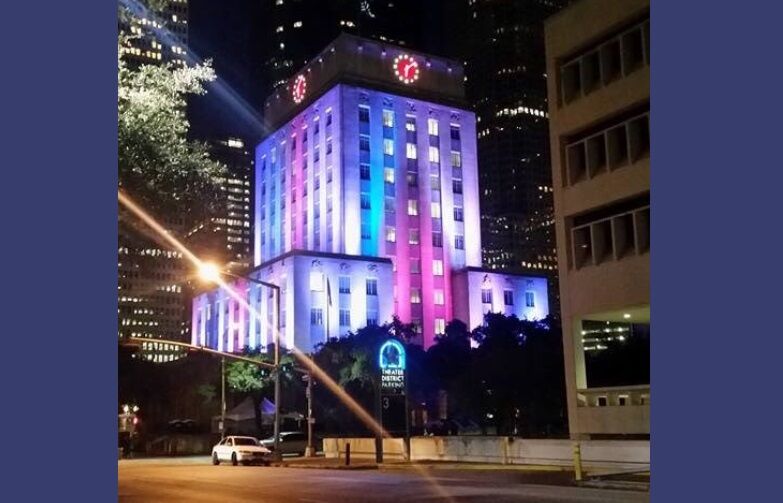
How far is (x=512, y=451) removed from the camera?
28.7 metres

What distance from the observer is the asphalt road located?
1692 cm

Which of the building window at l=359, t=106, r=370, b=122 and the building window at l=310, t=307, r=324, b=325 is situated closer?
the building window at l=310, t=307, r=324, b=325

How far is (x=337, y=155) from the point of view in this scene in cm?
9069

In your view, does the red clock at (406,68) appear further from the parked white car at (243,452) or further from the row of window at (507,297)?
the parked white car at (243,452)

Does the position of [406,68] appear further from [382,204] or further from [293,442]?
[293,442]

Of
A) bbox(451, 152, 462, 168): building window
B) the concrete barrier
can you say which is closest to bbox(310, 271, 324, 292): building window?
bbox(451, 152, 462, 168): building window

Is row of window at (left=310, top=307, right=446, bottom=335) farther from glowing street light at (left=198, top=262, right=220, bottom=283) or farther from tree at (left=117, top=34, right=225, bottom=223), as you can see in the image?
tree at (left=117, top=34, right=225, bottom=223)

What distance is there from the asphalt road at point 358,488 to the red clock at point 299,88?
255 feet

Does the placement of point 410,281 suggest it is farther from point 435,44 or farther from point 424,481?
point 424,481

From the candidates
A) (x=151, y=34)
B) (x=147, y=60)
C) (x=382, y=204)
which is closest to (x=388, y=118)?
(x=382, y=204)

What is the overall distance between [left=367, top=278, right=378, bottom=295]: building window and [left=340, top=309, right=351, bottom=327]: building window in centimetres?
372

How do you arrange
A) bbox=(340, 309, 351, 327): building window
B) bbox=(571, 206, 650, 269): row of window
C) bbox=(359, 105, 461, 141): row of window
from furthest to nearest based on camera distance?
bbox=(359, 105, 461, 141): row of window < bbox=(340, 309, 351, 327): building window < bbox=(571, 206, 650, 269): row of window

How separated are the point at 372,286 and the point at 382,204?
1088cm

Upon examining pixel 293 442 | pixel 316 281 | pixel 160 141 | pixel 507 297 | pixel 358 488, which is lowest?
pixel 293 442
